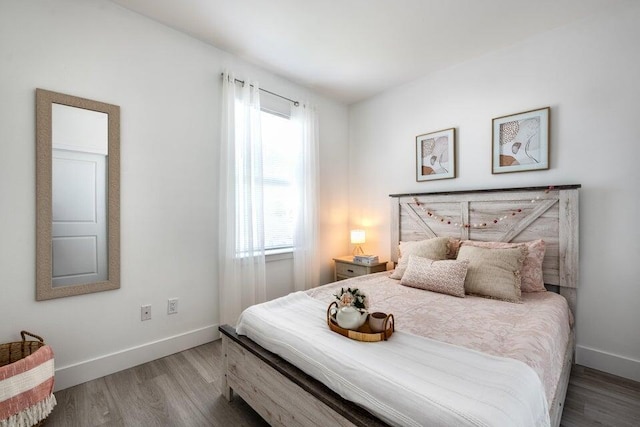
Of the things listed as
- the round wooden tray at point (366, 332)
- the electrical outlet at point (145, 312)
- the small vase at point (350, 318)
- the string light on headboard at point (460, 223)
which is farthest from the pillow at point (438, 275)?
the electrical outlet at point (145, 312)

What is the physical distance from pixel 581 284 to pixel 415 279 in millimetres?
1263

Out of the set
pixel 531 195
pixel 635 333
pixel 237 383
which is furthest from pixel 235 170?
pixel 635 333

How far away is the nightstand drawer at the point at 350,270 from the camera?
10.8 ft

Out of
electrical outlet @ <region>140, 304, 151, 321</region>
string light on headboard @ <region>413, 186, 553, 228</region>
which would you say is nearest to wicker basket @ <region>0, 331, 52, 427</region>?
electrical outlet @ <region>140, 304, 151, 321</region>

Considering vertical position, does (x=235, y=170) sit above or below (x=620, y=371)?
above

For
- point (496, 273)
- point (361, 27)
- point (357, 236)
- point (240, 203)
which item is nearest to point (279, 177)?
point (240, 203)

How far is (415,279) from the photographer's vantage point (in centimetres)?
238

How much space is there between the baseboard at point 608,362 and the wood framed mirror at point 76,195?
141 inches

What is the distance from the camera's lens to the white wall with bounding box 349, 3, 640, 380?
2092 mm

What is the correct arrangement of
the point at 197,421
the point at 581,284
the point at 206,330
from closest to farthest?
the point at 197,421 → the point at 581,284 → the point at 206,330

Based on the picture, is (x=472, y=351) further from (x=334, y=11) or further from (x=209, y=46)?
(x=209, y=46)

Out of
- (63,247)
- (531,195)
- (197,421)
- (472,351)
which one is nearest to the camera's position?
(472,351)

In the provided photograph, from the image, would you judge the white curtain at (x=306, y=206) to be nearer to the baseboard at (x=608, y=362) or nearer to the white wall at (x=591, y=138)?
the white wall at (x=591, y=138)

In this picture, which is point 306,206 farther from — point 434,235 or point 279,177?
point 434,235
